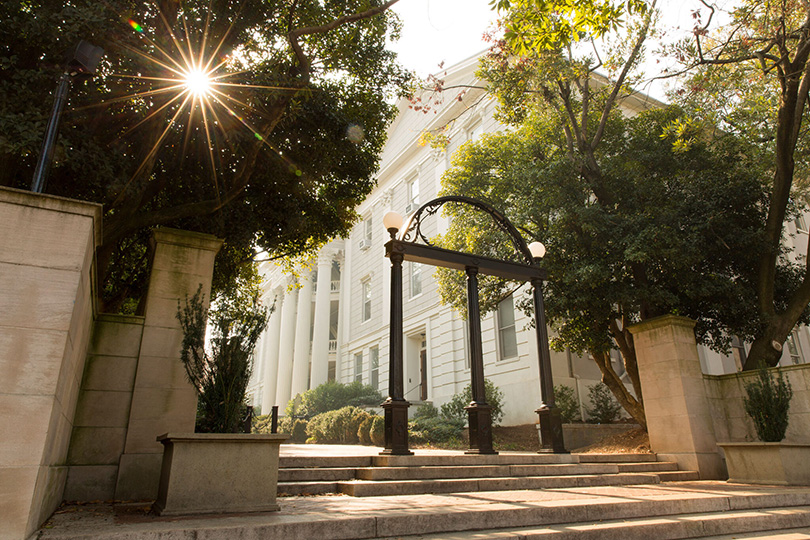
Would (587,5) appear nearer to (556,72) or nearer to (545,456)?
(556,72)

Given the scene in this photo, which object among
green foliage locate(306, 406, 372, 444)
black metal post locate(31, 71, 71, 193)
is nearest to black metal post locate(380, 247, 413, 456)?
black metal post locate(31, 71, 71, 193)

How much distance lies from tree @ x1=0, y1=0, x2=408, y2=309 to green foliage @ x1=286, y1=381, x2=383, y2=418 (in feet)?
47.2

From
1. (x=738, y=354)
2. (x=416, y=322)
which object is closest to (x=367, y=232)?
(x=416, y=322)

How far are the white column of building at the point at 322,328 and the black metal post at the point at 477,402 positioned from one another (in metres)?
20.6

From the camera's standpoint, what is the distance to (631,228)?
1005cm

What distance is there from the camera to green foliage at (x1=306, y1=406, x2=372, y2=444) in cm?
1700

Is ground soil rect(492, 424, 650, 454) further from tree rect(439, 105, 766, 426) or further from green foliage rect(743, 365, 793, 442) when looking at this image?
green foliage rect(743, 365, 793, 442)

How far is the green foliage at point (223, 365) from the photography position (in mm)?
4961

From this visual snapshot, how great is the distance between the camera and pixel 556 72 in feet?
36.8

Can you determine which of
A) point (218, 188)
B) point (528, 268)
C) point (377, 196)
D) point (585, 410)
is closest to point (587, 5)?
point (528, 268)

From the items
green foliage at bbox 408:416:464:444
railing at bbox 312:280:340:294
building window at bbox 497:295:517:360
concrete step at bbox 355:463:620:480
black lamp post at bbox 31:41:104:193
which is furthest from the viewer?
railing at bbox 312:280:340:294

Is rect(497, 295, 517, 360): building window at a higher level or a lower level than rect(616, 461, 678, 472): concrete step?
higher

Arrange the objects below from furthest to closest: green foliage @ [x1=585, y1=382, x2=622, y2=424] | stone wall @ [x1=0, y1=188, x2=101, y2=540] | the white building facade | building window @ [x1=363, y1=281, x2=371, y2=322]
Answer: building window @ [x1=363, y1=281, x2=371, y2=322]
the white building facade
green foliage @ [x1=585, y1=382, x2=622, y2=424]
stone wall @ [x1=0, y1=188, x2=101, y2=540]

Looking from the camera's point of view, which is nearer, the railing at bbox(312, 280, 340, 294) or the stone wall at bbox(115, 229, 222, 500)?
the stone wall at bbox(115, 229, 222, 500)
